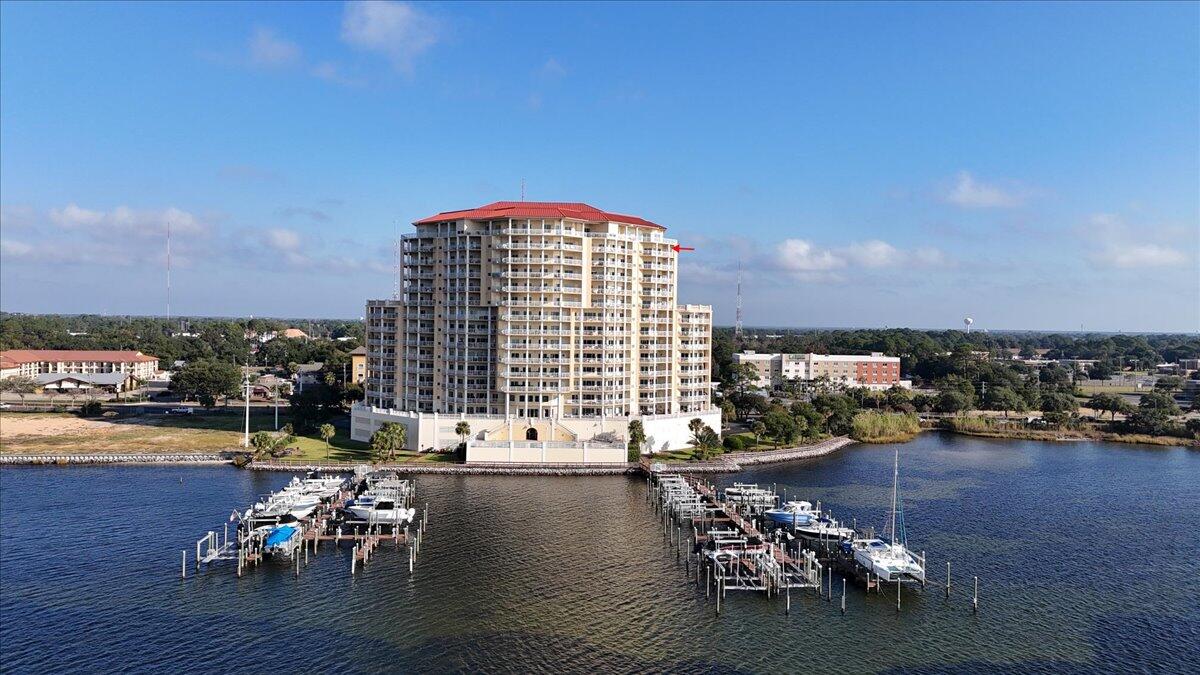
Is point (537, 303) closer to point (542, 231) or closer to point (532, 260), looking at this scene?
point (532, 260)

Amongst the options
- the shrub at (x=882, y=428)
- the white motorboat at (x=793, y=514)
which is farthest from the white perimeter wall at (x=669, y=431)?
the white motorboat at (x=793, y=514)

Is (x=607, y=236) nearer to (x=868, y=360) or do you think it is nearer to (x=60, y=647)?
(x=60, y=647)

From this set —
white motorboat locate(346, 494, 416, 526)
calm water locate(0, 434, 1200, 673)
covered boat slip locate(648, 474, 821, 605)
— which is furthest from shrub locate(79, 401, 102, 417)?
covered boat slip locate(648, 474, 821, 605)

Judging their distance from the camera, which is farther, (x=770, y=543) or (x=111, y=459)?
(x=111, y=459)

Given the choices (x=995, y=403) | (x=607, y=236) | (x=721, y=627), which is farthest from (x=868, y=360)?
(x=721, y=627)

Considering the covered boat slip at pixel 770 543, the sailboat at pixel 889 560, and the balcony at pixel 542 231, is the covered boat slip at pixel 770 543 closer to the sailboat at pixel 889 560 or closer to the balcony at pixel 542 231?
the sailboat at pixel 889 560

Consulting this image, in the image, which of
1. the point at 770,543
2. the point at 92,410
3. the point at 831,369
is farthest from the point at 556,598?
the point at 831,369

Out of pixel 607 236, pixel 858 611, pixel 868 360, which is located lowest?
pixel 858 611
